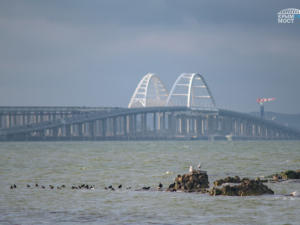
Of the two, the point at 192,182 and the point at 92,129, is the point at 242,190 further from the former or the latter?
the point at 92,129

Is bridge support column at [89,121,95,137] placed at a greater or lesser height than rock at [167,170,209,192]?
lesser

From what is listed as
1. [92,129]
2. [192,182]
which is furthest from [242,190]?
[92,129]

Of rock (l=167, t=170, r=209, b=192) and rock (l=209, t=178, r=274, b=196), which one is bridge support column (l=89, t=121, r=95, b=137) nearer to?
rock (l=167, t=170, r=209, b=192)

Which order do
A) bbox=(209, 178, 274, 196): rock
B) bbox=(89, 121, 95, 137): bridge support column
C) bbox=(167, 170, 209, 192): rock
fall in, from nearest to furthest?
bbox=(209, 178, 274, 196): rock, bbox=(167, 170, 209, 192): rock, bbox=(89, 121, 95, 137): bridge support column

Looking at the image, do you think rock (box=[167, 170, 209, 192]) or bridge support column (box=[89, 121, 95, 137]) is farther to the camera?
bridge support column (box=[89, 121, 95, 137])

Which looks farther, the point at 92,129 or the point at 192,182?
the point at 92,129

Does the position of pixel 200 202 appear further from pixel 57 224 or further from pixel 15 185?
pixel 15 185

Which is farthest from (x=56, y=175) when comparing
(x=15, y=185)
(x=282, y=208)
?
(x=282, y=208)

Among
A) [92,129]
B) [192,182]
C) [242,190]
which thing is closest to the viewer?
[242,190]

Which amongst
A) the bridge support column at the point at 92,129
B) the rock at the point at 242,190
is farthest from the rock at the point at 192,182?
the bridge support column at the point at 92,129

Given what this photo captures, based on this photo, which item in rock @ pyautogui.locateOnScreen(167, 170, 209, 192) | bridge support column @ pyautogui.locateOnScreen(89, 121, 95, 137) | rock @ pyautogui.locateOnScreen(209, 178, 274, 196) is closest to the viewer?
rock @ pyautogui.locateOnScreen(209, 178, 274, 196)

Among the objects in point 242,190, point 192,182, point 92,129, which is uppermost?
point 192,182

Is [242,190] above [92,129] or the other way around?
above

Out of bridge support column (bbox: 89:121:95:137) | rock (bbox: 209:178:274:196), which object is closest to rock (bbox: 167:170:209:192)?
rock (bbox: 209:178:274:196)
